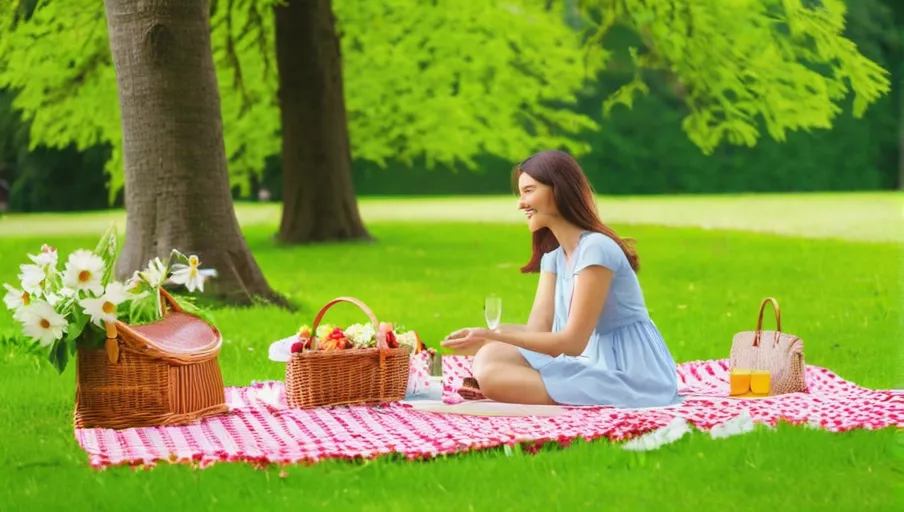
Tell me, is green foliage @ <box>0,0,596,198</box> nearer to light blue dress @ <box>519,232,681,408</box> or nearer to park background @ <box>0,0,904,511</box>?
park background @ <box>0,0,904,511</box>

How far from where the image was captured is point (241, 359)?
774cm

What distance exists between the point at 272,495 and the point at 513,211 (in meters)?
23.1

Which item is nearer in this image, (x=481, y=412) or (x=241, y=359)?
(x=481, y=412)

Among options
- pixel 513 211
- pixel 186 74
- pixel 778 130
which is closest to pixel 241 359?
pixel 186 74

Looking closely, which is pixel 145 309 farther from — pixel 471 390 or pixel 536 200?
pixel 536 200

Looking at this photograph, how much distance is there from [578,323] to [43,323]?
2.08 metres

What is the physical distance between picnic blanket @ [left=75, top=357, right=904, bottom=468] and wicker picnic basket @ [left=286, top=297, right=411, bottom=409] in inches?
3.5

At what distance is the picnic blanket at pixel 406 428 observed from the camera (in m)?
4.77

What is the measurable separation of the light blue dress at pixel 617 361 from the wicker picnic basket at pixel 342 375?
0.61 meters

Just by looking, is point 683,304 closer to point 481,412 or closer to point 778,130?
point 778,130

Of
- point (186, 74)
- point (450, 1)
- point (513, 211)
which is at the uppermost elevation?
point (450, 1)

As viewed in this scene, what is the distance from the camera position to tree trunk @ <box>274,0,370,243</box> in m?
15.5

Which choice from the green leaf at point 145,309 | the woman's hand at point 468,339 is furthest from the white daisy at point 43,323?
the woman's hand at point 468,339

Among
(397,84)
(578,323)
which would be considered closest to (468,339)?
(578,323)
